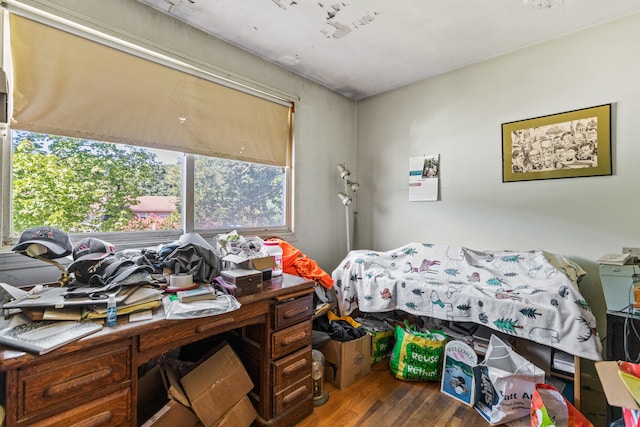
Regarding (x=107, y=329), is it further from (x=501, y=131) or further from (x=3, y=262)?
(x=501, y=131)

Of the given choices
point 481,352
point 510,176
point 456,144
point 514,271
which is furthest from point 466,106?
Result: point 481,352

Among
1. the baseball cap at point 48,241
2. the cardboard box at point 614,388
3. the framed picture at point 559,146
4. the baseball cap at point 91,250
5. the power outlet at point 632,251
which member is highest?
the framed picture at point 559,146

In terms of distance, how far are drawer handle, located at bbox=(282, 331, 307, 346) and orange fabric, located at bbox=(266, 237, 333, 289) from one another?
63cm

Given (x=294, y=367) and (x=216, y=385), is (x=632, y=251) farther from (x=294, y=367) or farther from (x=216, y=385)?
(x=216, y=385)

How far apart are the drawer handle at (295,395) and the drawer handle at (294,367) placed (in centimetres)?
11

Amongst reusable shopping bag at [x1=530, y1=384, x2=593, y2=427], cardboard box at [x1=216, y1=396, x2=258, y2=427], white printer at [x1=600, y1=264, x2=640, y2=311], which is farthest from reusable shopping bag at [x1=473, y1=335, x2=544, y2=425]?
cardboard box at [x1=216, y1=396, x2=258, y2=427]

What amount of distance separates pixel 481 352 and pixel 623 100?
6.39 feet

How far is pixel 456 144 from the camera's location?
108 inches

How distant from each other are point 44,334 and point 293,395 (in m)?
1.18

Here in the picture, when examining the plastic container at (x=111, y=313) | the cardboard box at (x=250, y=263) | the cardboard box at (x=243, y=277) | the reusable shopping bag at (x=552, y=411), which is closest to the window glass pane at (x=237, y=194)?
the cardboard box at (x=250, y=263)

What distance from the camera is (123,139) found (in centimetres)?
181

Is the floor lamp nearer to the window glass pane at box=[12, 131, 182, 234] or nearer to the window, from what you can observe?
the window

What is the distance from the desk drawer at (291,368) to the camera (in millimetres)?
1578

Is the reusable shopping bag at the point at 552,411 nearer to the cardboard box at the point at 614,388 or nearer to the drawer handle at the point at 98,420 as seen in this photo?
the cardboard box at the point at 614,388
